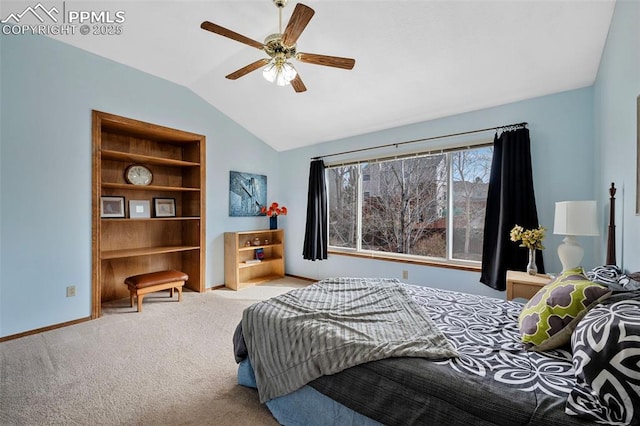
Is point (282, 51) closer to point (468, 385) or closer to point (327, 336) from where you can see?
point (327, 336)

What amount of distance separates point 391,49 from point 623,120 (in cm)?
184

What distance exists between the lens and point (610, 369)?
0.89 m

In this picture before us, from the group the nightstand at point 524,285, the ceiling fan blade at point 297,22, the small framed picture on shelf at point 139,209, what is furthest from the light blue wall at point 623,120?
the small framed picture on shelf at point 139,209

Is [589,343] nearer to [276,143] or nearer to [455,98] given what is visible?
[455,98]

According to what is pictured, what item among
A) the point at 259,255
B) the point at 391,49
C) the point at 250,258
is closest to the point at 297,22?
the point at 391,49

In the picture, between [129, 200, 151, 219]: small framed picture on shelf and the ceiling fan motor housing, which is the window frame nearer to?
the ceiling fan motor housing

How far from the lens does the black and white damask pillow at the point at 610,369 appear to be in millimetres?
842

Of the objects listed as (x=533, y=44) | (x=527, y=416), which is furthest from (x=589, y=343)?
(x=533, y=44)

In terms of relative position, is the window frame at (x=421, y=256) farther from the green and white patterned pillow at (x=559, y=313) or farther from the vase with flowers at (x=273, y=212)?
the green and white patterned pillow at (x=559, y=313)

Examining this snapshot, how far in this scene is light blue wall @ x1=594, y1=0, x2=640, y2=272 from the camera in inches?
63.2

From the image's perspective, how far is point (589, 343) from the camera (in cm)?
101

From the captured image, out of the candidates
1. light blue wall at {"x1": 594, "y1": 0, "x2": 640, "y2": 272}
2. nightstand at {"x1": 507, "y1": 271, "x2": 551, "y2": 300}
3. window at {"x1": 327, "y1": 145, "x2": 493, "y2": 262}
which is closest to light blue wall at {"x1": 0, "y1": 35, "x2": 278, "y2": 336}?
window at {"x1": 327, "y1": 145, "x2": 493, "y2": 262}

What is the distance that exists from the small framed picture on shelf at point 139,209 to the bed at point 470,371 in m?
2.83

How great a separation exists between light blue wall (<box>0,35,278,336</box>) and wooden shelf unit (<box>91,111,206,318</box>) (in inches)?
4.7
